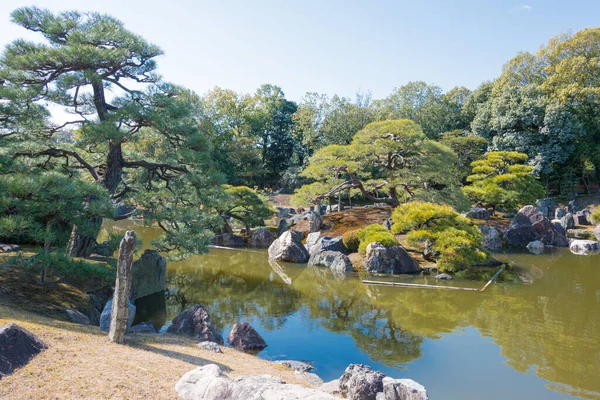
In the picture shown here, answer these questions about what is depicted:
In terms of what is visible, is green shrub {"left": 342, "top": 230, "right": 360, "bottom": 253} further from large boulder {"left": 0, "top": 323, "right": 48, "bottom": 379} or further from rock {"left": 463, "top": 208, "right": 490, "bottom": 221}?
large boulder {"left": 0, "top": 323, "right": 48, "bottom": 379}

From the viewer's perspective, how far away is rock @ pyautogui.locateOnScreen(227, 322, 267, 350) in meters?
6.92

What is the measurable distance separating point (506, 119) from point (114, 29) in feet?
85.2

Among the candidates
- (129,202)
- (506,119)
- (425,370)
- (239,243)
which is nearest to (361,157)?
(239,243)

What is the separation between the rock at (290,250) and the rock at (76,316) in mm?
8430

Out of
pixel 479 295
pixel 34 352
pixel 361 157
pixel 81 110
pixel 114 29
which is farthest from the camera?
pixel 361 157

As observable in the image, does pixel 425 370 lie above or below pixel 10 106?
below

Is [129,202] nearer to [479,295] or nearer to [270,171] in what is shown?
[479,295]

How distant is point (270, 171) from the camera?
35.7 meters

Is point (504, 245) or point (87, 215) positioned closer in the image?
point (87, 215)

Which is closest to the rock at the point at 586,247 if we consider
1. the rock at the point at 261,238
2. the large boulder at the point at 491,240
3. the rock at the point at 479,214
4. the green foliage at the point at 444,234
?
the large boulder at the point at 491,240

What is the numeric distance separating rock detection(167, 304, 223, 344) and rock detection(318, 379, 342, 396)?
234cm

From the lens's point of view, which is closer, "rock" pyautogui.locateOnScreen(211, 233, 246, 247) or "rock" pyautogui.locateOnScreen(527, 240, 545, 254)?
"rock" pyautogui.locateOnScreen(527, 240, 545, 254)

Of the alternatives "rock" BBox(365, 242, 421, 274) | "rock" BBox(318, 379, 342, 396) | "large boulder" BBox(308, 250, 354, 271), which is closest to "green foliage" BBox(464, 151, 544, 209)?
"rock" BBox(365, 242, 421, 274)

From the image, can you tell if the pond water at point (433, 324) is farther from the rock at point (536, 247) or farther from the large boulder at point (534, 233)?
the large boulder at point (534, 233)
